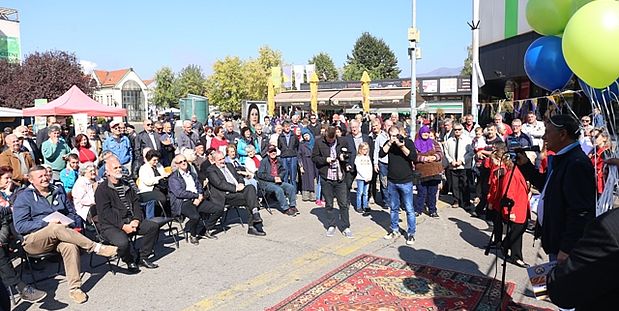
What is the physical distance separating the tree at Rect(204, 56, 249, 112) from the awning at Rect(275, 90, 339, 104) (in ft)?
27.9

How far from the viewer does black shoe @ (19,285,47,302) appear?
15.4ft

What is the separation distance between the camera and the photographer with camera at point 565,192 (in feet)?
9.87

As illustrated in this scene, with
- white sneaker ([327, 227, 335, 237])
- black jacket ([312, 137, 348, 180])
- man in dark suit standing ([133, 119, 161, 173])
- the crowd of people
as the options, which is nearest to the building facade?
man in dark suit standing ([133, 119, 161, 173])

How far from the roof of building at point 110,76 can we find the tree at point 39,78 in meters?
41.0

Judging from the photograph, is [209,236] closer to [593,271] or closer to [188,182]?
[188,182]

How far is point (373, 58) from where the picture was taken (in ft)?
214

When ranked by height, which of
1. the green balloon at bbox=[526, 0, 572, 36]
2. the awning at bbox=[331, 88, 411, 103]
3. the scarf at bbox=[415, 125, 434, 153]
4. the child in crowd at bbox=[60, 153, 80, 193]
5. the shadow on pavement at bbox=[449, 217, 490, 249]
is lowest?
the shadow on pavement at bbox=[449, 217, 490, 249]

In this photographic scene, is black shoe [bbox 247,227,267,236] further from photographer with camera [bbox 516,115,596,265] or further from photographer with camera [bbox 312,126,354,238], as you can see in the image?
photographer with camera [bbox 516,115,596,265]

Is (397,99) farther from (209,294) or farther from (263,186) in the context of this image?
(209,294)

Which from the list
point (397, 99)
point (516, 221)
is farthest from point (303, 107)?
point (516, 221)

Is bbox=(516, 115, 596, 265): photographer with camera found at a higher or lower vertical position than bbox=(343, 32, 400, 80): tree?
→ lower

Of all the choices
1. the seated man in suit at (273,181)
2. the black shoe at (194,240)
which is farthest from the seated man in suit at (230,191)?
the seated man in suit at (273,181)

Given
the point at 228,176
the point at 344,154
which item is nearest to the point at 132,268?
the point at 228,176

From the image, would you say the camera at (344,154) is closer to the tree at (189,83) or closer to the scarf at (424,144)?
the scarf at (424,144)
